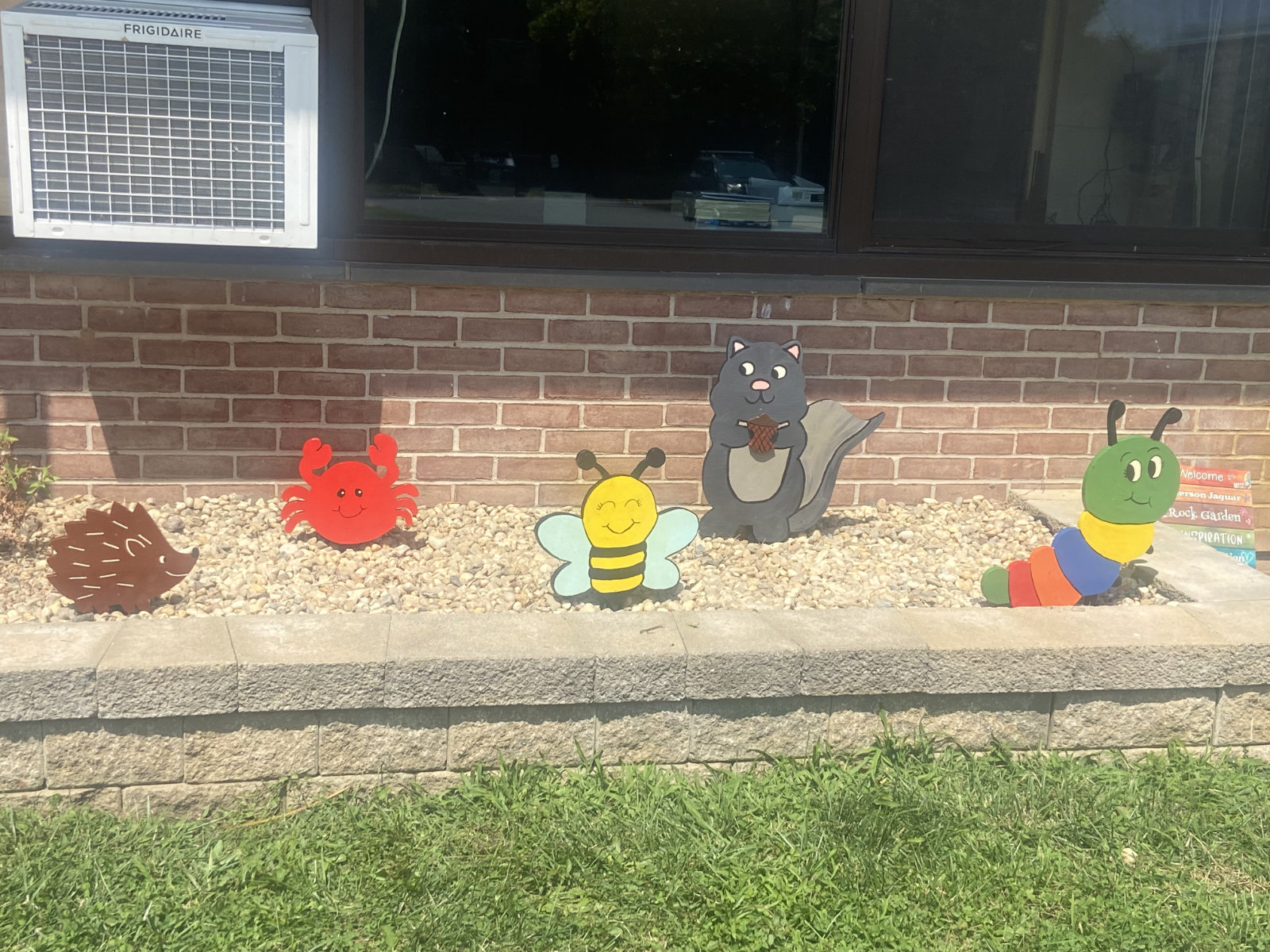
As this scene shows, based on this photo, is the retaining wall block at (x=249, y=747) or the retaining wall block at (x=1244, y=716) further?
the retaining wall block at (x=1244, y=716)

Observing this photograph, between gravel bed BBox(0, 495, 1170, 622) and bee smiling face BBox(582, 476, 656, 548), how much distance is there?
0.23 m

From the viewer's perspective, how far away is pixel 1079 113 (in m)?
4.50

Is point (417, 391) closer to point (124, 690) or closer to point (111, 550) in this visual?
point (111, 550)

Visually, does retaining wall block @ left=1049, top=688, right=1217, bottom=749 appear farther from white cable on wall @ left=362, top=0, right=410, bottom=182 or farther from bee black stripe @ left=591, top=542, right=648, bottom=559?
white cable on wall @ left=362, top=0, right=410, bottom=182

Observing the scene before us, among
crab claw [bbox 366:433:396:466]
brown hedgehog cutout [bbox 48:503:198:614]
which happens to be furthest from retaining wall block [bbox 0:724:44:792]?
crab claw [bbox 366:433:396:466]

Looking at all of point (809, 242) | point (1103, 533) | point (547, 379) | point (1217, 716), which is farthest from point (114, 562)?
point (1217, 716)

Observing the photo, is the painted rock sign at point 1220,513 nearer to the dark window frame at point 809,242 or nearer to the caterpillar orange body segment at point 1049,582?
the dark window frame at point 809,242

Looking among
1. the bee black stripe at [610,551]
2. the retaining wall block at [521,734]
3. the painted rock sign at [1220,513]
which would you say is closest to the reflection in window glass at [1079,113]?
the painted rock sign at [1220,513]

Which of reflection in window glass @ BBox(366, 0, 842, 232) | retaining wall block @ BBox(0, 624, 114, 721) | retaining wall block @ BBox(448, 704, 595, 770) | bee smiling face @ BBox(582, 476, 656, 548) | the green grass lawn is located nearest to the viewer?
the green grass lawn

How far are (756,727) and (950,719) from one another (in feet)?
1.62

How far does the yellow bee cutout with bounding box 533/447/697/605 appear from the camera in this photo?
10.5ft

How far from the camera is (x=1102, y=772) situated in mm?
2924

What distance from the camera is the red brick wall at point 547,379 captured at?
13.2 ft

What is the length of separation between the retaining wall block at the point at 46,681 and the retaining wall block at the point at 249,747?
227 millimetres
